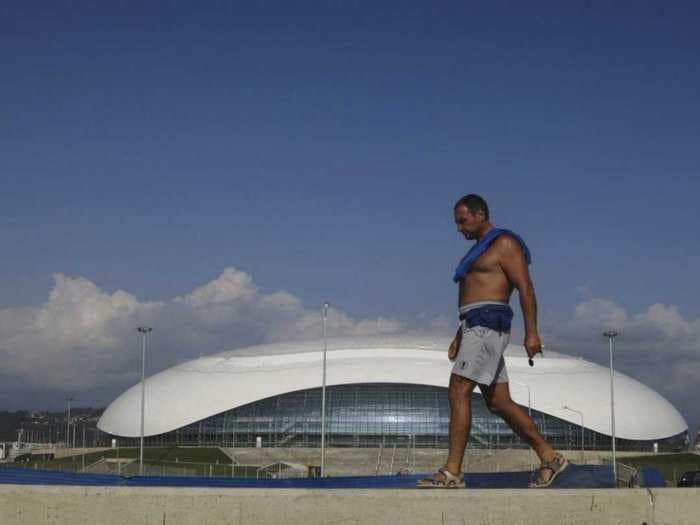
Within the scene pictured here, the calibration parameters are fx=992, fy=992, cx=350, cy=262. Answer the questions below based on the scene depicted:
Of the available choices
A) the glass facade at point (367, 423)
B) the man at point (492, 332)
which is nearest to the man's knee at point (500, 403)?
the man at point (492, 332)

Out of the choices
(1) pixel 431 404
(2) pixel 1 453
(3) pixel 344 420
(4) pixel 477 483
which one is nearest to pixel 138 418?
(2) pixel 1 453

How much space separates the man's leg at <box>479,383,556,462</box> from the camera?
7.49m

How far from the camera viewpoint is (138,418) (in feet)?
292

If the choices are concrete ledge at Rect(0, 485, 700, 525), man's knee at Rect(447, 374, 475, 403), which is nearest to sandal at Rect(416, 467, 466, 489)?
man's knee at Rect(447, 374, 475, 403)

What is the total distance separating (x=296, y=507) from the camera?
17.7 ft

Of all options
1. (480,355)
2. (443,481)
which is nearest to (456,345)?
(480,355)

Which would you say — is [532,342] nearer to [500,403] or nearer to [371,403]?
[500,403]

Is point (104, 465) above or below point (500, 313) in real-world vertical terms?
below

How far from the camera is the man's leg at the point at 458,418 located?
700 centimetres

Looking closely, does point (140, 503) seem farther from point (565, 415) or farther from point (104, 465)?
point (565, 415)

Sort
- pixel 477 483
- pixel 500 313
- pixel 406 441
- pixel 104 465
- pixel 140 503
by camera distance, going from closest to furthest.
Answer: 1. pixel 140 503
2. pixel 500 313
3. pixel 477 483
4. pixel 104 465
5. pixel 406 441

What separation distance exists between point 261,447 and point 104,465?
1586cm

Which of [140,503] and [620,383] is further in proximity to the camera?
[620,383]

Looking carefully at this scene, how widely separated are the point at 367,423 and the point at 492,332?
74178 mm
